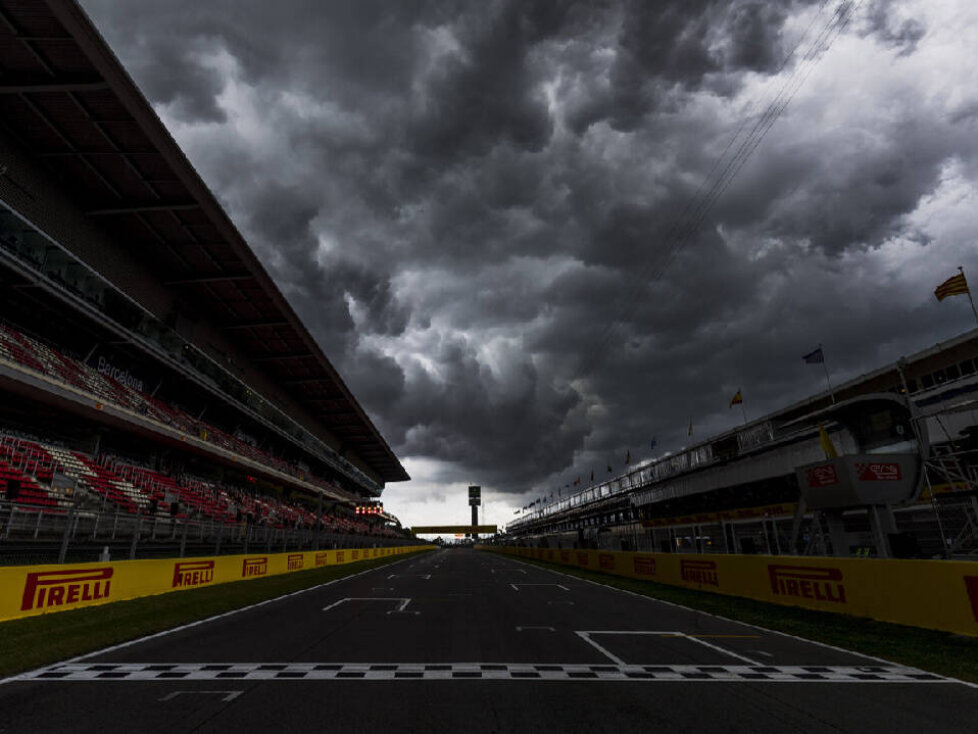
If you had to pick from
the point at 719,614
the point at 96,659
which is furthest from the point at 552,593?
the point at 96,659

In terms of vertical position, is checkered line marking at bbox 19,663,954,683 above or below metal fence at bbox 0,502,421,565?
below

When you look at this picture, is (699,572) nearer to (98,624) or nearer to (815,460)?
(815,460)

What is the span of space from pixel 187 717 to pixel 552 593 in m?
13.0

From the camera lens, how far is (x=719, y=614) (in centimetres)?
1181

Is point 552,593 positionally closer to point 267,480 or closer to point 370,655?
point 370,655

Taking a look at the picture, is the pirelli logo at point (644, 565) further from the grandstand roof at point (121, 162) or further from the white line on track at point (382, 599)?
the grandstand roof at point (121, 162)

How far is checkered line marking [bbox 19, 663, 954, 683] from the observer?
599 centimetres

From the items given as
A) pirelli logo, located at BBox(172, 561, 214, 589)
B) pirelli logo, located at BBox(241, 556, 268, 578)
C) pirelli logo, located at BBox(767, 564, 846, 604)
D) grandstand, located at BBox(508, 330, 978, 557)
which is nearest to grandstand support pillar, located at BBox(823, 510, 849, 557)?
grandstand, located at BBox(508, 330, 978, 557)

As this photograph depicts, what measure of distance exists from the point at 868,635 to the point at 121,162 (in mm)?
30004

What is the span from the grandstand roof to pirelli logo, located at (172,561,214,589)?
55.2 feet

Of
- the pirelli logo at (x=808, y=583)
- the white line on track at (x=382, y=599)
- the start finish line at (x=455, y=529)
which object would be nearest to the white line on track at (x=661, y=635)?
the white line on track at (x=382, y=599)

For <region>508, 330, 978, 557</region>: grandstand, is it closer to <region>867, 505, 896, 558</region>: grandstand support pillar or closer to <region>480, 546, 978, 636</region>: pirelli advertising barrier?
<region>867, 505, 896, 558</region>: grandstand support pillar

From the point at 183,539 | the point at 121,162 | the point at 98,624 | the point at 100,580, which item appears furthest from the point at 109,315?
the point at 98,624

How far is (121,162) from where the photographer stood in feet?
77.0
